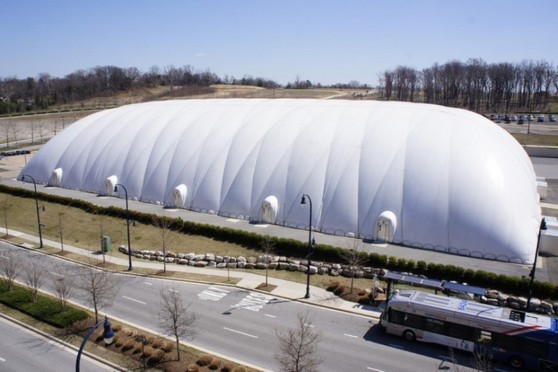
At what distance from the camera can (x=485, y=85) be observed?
489 ft

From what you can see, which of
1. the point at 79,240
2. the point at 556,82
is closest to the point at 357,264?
the point at 79,240

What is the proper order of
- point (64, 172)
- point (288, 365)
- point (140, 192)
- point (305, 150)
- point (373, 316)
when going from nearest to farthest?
1. point (288, 365)
2. point (373, 316)
3. point (305, 150)
4. point (140, 192)
5. point (64, 172)

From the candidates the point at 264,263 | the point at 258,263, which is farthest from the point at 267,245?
the point at 258,263

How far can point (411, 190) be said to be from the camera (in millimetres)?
36438

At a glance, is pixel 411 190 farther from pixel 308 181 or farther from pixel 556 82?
pixel 556 82

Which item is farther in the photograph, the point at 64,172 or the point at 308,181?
the point at 64,172

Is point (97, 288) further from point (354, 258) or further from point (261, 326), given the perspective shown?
point (354, 258)

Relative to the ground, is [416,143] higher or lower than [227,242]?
higher

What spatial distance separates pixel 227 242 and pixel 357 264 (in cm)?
1142

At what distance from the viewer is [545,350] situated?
20.0 metres

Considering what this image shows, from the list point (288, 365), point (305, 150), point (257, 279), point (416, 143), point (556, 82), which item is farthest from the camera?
point (556, 82)

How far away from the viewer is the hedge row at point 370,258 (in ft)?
92.4

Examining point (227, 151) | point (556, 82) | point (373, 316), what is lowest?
point (373, 316)

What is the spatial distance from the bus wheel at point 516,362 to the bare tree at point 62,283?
24.2m
